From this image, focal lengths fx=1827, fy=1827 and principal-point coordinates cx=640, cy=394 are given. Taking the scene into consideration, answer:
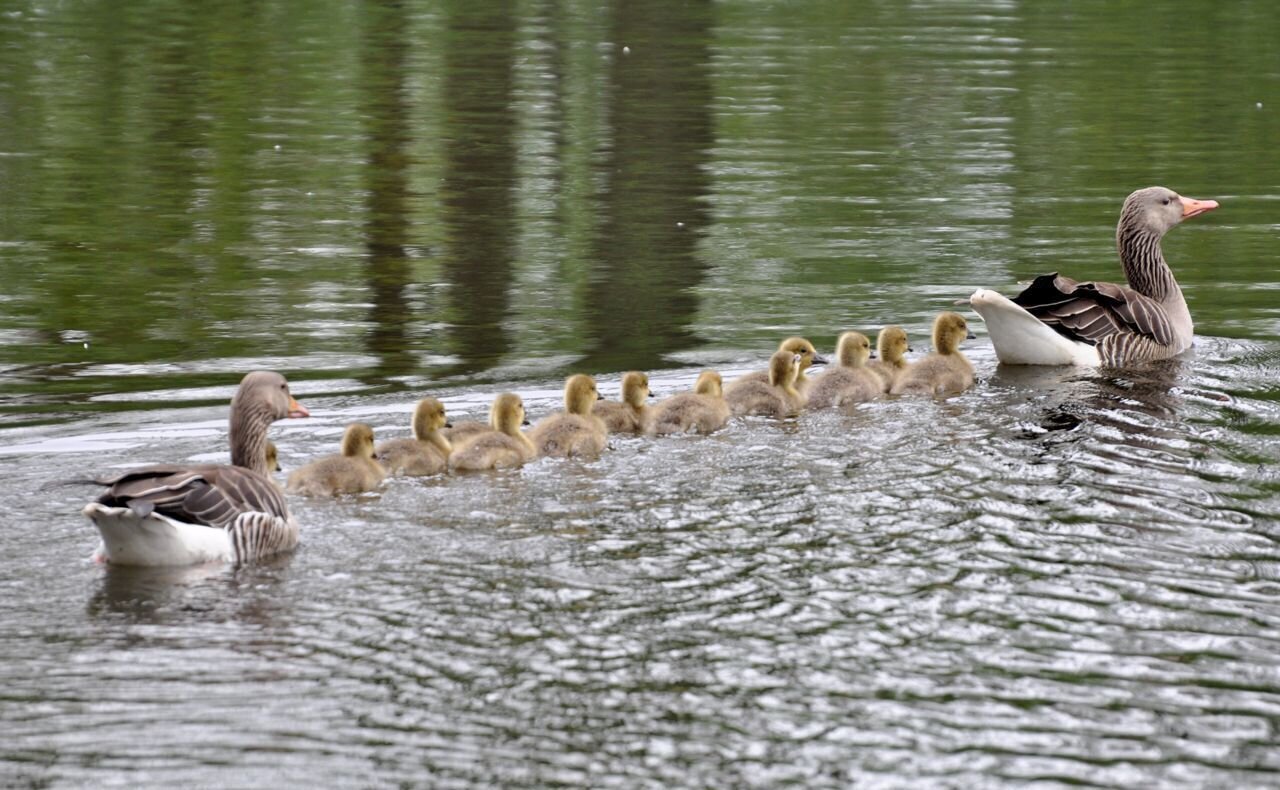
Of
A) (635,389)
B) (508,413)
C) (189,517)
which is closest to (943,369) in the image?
(635,389)

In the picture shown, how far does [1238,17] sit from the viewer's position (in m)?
44.4

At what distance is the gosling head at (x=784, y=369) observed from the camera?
1253 centimetres

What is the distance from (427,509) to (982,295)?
5.34m

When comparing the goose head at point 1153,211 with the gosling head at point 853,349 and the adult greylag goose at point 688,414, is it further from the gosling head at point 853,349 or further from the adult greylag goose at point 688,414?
the adult greylag goose at point 688,414

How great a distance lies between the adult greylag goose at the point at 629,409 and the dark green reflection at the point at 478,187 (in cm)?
Answer: 230

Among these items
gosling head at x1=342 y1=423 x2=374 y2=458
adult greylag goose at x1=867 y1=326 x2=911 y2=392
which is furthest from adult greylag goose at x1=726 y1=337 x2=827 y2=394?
gosling head at x1=342 y1=423 x2=374 y2=458

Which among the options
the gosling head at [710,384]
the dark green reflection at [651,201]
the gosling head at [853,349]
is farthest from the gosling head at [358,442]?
the gosling head at [853,349]

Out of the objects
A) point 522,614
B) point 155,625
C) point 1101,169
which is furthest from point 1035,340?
point 1101,169

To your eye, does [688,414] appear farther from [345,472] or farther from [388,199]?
[388,199]

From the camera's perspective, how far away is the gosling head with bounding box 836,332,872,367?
518 inches

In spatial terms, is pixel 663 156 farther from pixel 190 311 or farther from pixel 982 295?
pixel 982 295

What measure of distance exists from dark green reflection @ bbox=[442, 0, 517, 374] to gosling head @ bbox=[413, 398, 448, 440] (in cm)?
285

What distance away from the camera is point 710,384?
1226 centimetres

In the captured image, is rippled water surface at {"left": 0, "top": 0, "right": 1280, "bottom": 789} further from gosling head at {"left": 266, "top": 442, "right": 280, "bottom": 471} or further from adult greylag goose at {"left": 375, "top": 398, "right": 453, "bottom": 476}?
adult greylag goose at {"left": 375, "top": 398, "right": 453, "bottom": 476}
